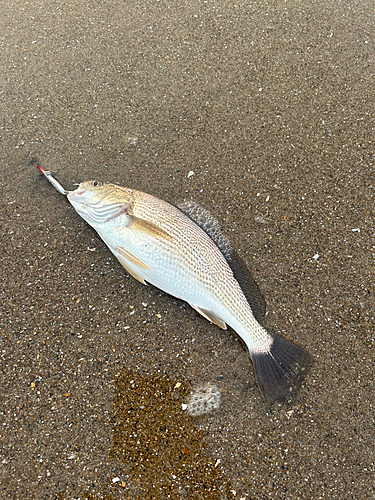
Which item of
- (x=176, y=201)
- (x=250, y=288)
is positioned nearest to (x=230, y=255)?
(x=250, y=288)

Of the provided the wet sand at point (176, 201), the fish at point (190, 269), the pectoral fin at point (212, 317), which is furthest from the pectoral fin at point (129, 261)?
the pectoral fin at point (212, 317)

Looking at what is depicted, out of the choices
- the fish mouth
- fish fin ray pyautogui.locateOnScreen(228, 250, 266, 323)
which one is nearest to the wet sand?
fish fin ray pyautogui.locateOnScreen(228, 250, 266, 323)

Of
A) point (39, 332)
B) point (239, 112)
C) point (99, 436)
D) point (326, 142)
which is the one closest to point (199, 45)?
point (239, 112)

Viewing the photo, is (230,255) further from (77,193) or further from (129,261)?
(77,193)

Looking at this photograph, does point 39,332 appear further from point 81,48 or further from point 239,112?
point 81,48

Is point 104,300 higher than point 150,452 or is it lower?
higher

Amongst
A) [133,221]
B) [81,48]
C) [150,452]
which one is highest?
[81,48]

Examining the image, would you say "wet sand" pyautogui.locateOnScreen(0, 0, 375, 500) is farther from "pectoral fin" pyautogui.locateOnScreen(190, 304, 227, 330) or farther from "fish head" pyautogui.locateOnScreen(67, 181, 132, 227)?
"fish head" pyautogui.locateOnScreen(67, 181, 132, 227)
